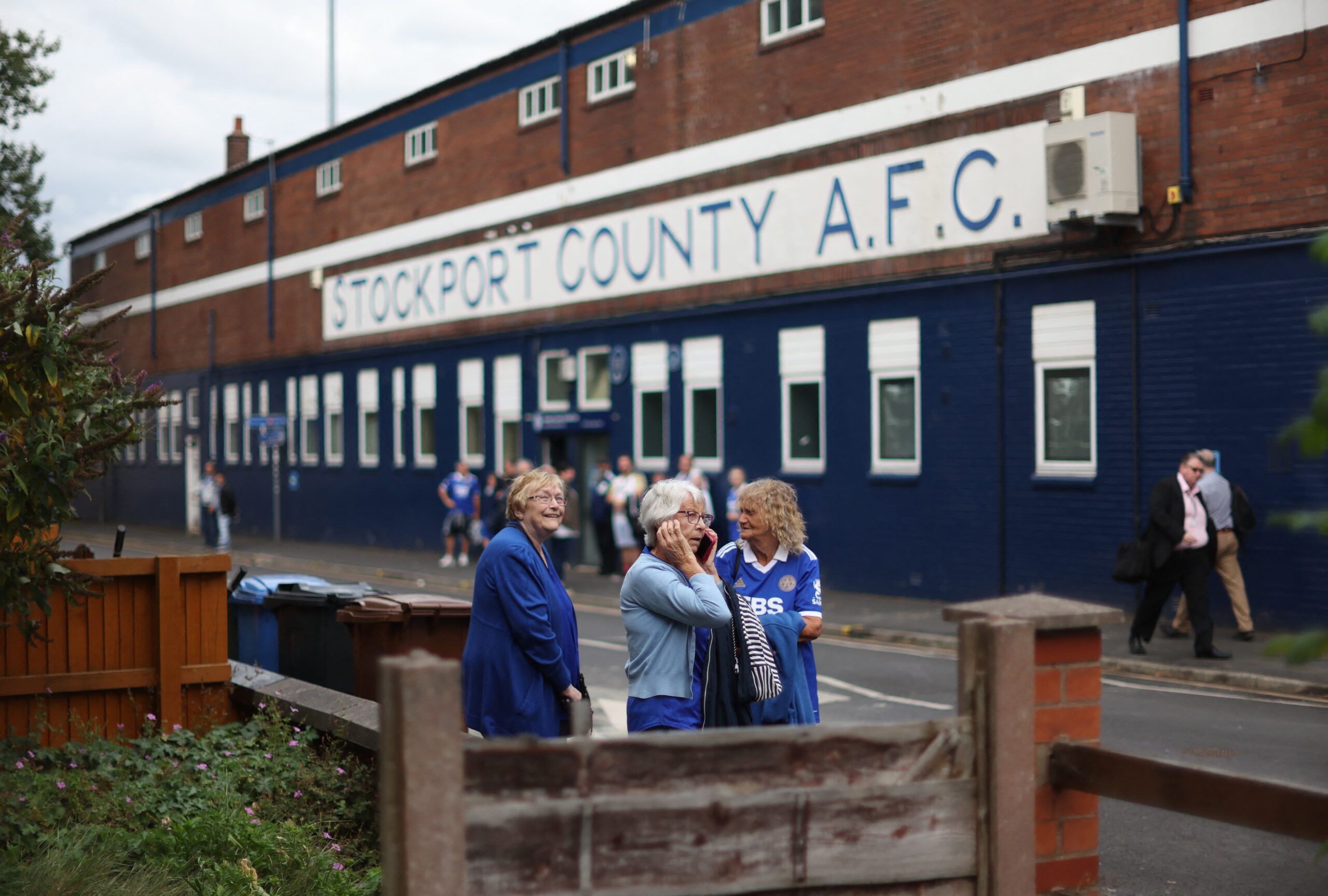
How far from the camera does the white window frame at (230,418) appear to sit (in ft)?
136

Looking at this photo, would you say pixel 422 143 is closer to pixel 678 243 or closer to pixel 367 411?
pixel 367 411

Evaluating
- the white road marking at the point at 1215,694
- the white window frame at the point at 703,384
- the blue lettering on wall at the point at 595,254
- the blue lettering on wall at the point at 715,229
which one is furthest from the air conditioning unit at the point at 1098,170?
the blue lettering on wall at the point at 595,254

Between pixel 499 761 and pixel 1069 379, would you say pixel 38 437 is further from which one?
pixel 1069 379

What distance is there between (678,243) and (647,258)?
36.9 inches

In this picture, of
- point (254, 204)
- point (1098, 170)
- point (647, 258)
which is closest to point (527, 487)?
point (1098, 170)

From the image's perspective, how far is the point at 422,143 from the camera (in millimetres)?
31859

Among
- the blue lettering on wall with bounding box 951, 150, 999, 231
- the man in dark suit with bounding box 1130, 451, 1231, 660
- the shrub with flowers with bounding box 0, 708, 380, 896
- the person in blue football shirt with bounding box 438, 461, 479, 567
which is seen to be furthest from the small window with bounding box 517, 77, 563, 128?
the shrub with flowers with bounding box 0, 708, 380, 896

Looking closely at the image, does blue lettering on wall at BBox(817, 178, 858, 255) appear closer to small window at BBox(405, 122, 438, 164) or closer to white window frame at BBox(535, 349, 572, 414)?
white window frame at BBox(535, 349, 572, 414)

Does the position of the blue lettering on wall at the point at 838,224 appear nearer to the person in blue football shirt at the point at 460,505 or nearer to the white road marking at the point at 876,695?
the white road marking at the point at 876,695

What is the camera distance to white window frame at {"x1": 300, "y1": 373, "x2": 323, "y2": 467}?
36.7 meters

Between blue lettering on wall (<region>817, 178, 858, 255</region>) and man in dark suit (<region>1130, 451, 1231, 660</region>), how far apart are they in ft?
25.1

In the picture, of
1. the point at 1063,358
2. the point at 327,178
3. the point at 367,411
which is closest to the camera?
the point at 1063,358

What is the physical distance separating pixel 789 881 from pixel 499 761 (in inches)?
27.6

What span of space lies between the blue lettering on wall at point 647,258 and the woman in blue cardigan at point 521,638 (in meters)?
18.9
